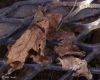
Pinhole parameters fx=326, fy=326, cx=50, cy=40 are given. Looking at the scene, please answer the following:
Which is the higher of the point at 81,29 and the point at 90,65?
the point at 81,29

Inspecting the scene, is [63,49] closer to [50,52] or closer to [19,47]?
[50,52]

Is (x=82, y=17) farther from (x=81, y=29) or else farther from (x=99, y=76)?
(x=99, y=76)

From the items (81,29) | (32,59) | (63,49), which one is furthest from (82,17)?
(32,59)

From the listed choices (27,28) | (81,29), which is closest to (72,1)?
(81,29)

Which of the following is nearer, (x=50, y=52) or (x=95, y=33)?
(x=50, y=52)

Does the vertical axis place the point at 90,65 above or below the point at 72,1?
below

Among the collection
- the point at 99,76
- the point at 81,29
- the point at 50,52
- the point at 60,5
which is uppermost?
the point at 60,5
